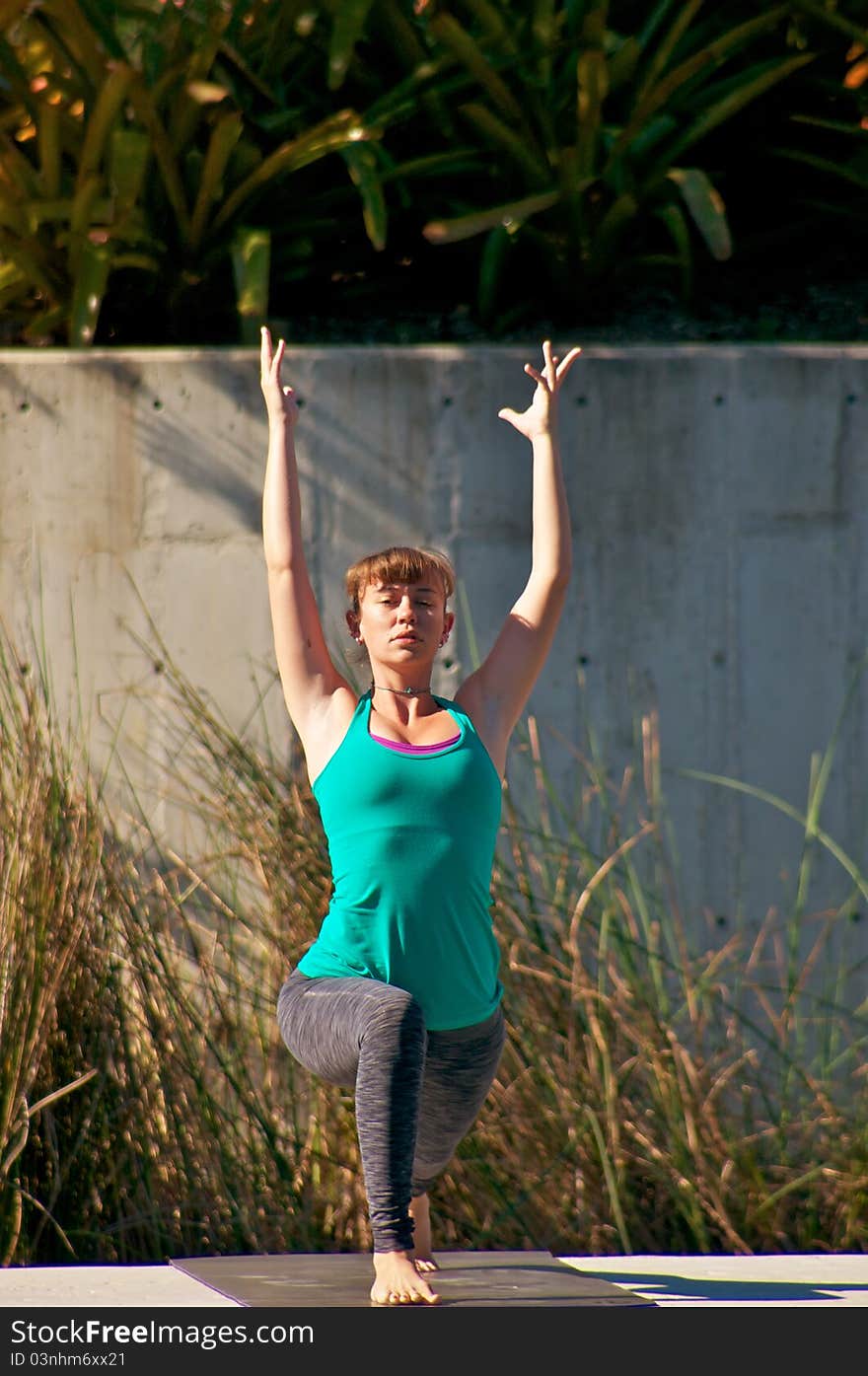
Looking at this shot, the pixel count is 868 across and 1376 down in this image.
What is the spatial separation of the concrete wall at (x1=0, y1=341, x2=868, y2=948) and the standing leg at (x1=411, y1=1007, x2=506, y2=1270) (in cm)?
167

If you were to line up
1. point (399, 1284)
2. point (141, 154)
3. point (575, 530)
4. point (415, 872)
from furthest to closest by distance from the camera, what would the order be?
point (141, 154)
point (575, 530)
point (415, 872)
point (399, 1284)

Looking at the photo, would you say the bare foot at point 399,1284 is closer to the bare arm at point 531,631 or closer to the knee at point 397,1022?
the knee at point 397,1022

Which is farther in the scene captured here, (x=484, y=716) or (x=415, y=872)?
(x=484, y=716)

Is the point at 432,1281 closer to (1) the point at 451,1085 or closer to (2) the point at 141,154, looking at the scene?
(1) the point at 451,1085

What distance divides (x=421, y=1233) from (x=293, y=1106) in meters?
0.84

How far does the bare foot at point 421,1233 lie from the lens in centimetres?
274

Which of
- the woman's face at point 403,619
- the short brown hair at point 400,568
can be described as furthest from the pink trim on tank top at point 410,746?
the short brown hair at point 400,568

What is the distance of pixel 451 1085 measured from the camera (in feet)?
8.57

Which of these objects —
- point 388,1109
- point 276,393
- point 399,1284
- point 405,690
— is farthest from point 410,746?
point 399,1284

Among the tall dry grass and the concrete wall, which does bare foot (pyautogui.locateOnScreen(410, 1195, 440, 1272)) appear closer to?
the tall dry grass

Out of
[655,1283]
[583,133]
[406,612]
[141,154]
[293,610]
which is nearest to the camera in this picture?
[406,612]

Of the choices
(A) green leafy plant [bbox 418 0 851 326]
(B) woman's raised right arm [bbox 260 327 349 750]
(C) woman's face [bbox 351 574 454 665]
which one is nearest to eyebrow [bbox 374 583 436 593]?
(C) woman's face [bbox 351 574 454 665]

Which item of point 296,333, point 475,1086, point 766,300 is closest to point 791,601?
point 766,300

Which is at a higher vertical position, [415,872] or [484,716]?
[484,716]
